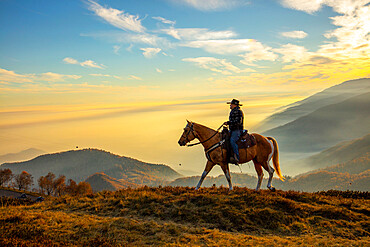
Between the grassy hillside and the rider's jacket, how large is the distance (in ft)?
11.6

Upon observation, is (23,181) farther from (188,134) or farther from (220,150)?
(220,150)

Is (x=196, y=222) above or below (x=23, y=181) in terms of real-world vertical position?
above

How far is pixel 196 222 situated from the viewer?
9750 millimetres

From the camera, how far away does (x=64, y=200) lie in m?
14.0

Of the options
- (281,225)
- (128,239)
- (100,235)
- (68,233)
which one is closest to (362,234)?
(281,225)

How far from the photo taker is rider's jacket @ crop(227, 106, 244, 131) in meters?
13.1

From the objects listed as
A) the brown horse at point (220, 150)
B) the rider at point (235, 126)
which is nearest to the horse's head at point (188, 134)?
the brown horse at point (220, 150)

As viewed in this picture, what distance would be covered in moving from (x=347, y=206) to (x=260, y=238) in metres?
6.54

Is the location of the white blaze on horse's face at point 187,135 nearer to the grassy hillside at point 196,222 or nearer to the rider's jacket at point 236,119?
the rider's jacket at point 236,119

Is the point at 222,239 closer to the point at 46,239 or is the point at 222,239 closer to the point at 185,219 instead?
the point at 185,219

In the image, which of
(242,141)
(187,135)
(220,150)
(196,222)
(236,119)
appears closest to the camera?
(196,222)

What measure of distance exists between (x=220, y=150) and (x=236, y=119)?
1.91m

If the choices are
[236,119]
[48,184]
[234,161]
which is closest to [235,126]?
[236,119]

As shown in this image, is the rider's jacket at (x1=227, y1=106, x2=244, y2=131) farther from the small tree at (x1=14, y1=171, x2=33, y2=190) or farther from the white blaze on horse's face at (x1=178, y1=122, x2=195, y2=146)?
the small tree at (x1=14, y1=171, x2=33, y2=190)
